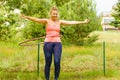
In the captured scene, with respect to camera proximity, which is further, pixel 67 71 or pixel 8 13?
pixel 8 13

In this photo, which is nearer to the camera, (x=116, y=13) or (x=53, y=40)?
(x=53, y=40)

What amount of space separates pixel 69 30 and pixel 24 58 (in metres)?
10.6

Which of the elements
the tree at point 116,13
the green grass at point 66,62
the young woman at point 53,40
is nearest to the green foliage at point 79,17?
the green grass at point 66,62

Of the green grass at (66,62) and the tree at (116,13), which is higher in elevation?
the tree at (116,13)

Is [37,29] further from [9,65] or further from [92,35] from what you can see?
[9,65]

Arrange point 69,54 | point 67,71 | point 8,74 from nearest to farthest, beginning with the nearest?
point 8,74 → point 67,71 → point 69,54

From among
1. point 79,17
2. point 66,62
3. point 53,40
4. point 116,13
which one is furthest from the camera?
point 116,13

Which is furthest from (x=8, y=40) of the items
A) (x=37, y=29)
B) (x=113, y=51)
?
(x=37, y=29)

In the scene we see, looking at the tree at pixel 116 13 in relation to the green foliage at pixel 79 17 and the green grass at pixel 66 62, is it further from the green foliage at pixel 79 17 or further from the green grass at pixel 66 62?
the green grass at pixel 66 62

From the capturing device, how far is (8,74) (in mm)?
11484

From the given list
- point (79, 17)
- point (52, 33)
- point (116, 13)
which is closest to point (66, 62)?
point (52, 33)

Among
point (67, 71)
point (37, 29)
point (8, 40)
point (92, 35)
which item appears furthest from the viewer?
point (92, 35)

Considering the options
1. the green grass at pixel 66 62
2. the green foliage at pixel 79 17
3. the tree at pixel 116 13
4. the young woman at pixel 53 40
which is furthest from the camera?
the tree at pixel 116 13

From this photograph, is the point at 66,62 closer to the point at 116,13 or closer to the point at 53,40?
the point at 53,40
